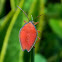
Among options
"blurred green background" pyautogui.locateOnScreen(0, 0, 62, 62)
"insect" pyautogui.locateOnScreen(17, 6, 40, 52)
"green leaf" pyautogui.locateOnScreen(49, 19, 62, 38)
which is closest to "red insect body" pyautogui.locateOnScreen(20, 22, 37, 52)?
"insect" pyautogui.locateOnScreen(17, 6, 40, 52)

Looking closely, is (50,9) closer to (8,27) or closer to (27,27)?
(8,27)

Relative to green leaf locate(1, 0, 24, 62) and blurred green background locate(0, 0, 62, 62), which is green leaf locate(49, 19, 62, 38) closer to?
blurred green background locate(0, 0, 62, 62)

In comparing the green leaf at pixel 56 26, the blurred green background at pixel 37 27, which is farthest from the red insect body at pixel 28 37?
the green leaf at pixel 56 26

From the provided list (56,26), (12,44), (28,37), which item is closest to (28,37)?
(28,37)

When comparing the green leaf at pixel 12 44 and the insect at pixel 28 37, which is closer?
the insect at pixel 28 37

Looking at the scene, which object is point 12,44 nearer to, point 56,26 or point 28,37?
point 28,37

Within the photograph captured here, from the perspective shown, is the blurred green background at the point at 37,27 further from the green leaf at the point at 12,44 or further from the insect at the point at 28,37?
the insect at the point at 28,37
